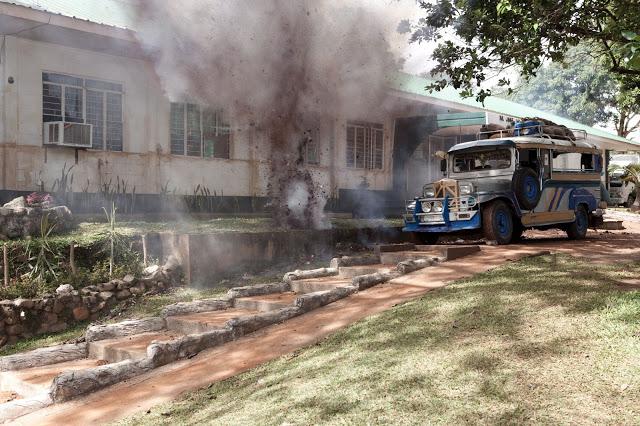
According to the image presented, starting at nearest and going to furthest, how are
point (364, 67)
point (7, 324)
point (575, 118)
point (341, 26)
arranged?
point (7, 324) < point (341, 26) < point (364, 67) < point (575, 118)

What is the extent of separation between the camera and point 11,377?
6.09 metres

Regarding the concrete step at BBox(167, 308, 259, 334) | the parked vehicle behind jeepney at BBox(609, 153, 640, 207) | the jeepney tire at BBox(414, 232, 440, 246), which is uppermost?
the parked vehicle behind jeepney at BBox(609, 153, 640, 207)

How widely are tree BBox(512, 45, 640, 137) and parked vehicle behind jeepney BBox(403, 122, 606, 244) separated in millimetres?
24219

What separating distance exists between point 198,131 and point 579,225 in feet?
28.5

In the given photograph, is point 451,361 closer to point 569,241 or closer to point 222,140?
point 569,241

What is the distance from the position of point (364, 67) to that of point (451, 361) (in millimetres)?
9645

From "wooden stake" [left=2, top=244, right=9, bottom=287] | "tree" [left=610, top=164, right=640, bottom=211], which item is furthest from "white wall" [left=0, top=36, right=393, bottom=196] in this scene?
"tree" [left=610, top=164, right=640, bottom=211]

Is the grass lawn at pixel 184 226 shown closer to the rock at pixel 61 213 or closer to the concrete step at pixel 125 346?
the rock at pixel 61 213

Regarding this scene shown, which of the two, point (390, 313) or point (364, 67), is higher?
point (364, 67)

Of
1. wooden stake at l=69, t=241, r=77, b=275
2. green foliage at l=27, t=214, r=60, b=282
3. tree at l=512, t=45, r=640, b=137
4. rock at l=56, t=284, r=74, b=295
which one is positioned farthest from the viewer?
tree at l=512, t=45, r=640, b=137

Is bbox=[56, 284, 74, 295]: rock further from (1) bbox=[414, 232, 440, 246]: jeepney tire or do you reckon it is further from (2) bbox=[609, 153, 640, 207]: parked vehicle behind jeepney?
(2) bbox=[609, 153, 640, 207]: parked vehicle behind jeepney

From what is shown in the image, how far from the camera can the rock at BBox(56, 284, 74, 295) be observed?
26.9 ft

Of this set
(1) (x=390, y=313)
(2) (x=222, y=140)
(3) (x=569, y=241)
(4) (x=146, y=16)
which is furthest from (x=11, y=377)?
(3) (x=569, y=241)

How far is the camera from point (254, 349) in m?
6.21
